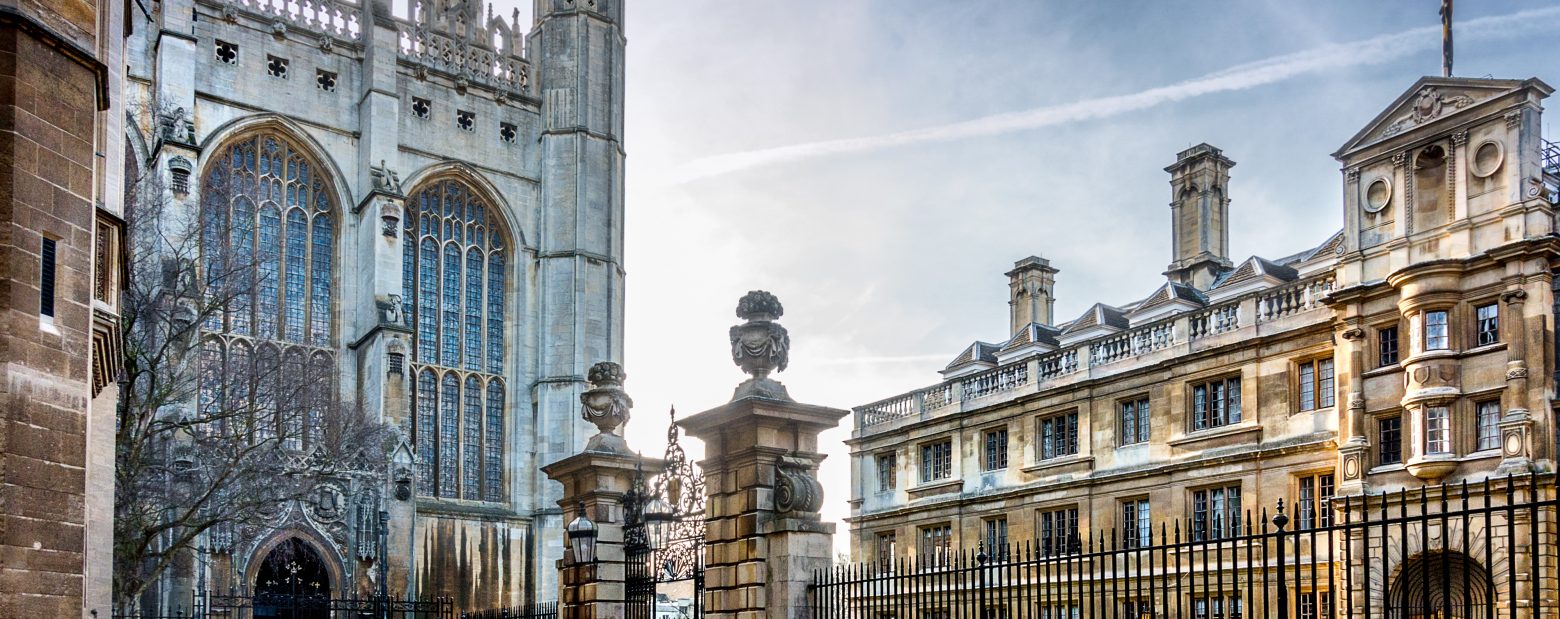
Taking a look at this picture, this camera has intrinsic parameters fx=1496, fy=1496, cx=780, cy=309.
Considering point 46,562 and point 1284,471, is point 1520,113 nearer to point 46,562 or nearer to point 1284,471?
point 1284,471

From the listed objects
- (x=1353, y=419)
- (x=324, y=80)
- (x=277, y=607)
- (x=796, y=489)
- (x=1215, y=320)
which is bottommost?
(x=277, y=607)

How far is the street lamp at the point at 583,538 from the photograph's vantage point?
1608 cm

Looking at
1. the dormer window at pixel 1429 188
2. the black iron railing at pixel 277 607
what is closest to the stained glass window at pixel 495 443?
the black iron railing at pixel 277 607

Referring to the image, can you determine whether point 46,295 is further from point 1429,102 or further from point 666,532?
point 1429,102

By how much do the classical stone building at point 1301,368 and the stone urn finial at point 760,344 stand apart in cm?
928

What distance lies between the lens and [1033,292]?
4025cm

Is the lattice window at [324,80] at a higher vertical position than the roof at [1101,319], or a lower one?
higher

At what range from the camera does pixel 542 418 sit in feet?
144

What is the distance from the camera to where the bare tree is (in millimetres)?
21234

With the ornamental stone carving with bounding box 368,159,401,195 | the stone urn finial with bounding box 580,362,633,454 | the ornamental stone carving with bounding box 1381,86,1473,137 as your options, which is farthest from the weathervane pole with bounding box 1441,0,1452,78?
the ornamental stone carving with bounding box 368,159,401,195

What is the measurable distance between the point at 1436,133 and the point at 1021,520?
12.7m

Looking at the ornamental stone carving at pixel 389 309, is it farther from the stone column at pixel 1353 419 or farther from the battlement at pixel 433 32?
the stone column at pixel 1353 419

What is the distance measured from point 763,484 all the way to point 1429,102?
18.9 m

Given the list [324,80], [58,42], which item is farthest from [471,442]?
[58,42]
